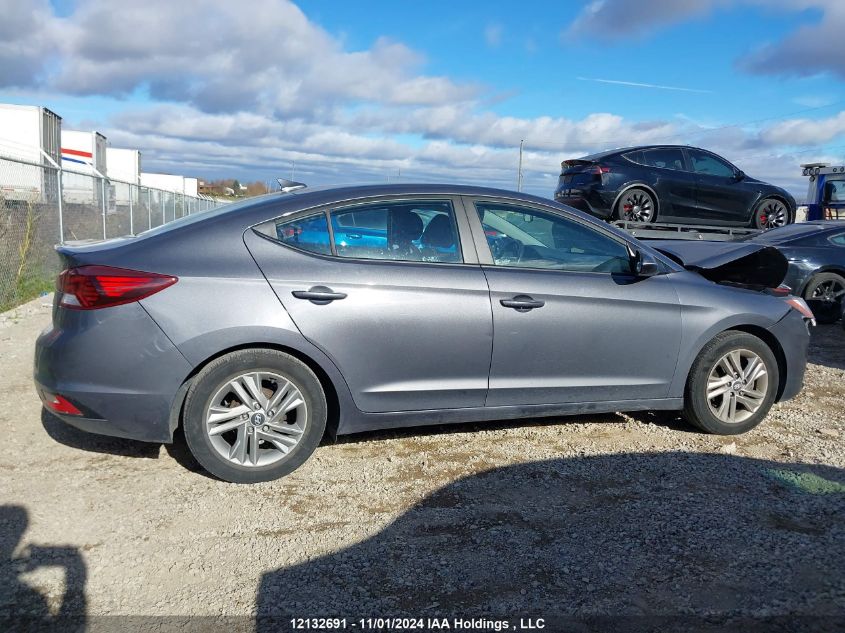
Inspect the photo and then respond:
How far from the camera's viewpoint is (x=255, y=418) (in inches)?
145

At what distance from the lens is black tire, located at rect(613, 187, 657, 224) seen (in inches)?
392

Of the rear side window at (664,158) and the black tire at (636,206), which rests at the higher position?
the rear side window at (664,158)

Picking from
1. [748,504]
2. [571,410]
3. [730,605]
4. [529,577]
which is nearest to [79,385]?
[529,577]

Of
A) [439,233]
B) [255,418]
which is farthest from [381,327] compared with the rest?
[255,418]

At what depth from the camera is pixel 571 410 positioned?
14.3 feet

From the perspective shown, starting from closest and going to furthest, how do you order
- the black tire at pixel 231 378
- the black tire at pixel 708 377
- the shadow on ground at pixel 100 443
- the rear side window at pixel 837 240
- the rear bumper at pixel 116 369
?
1. the rear bumper at pixel 116 369
2. the black tire at pixel 231 378
3. the shadow on ground at pixel 100 443
4. the black tire at pixel 708 377
5. the rear side window at pixel 837 240

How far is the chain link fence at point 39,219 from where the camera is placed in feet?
29.2

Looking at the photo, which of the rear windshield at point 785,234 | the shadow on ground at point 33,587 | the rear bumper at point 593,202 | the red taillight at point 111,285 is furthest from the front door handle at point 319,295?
the rear windshield at point 785,234

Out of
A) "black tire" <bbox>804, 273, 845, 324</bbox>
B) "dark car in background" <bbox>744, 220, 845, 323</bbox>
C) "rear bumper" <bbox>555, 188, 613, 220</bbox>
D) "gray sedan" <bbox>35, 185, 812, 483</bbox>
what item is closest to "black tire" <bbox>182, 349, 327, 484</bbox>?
"gray sedan" <bbox>35, 185, 812, 483</bbox>

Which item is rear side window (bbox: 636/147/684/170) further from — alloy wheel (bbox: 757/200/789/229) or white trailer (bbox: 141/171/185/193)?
white trailer (bbox: 141/171/185/193)

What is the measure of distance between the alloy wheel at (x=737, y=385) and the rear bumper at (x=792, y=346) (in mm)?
210

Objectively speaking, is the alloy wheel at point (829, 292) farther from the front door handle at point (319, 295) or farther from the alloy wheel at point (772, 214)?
the front door handle at point (319, 295)

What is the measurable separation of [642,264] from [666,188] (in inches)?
249

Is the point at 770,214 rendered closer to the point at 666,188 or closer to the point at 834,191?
the point at 666,188
